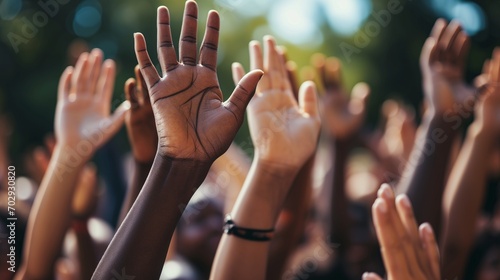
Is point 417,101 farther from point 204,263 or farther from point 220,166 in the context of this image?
point 204,263

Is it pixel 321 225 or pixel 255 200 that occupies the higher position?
pixel 255 200

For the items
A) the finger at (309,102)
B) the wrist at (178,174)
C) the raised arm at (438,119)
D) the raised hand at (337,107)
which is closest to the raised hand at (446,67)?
the raised arm at (438,119)

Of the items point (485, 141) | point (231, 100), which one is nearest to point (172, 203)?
point (231, 100)

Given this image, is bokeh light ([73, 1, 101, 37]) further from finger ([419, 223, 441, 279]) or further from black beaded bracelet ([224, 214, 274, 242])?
finger ([419, 223, 441, 279])

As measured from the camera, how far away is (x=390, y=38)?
823 cm

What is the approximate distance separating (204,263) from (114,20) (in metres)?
6.08

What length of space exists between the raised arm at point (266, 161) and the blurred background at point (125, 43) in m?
4.96

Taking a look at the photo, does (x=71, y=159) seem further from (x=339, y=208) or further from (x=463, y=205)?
(x=463, y=205)

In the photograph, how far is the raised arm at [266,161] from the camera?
210cm

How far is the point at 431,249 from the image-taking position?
1961mm

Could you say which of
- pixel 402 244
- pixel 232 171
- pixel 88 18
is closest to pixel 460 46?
pixel 232 171

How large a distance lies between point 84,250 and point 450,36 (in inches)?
71.1

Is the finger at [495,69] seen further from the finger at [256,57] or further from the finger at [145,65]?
the finger at [145,65]

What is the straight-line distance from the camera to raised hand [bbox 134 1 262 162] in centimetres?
177
